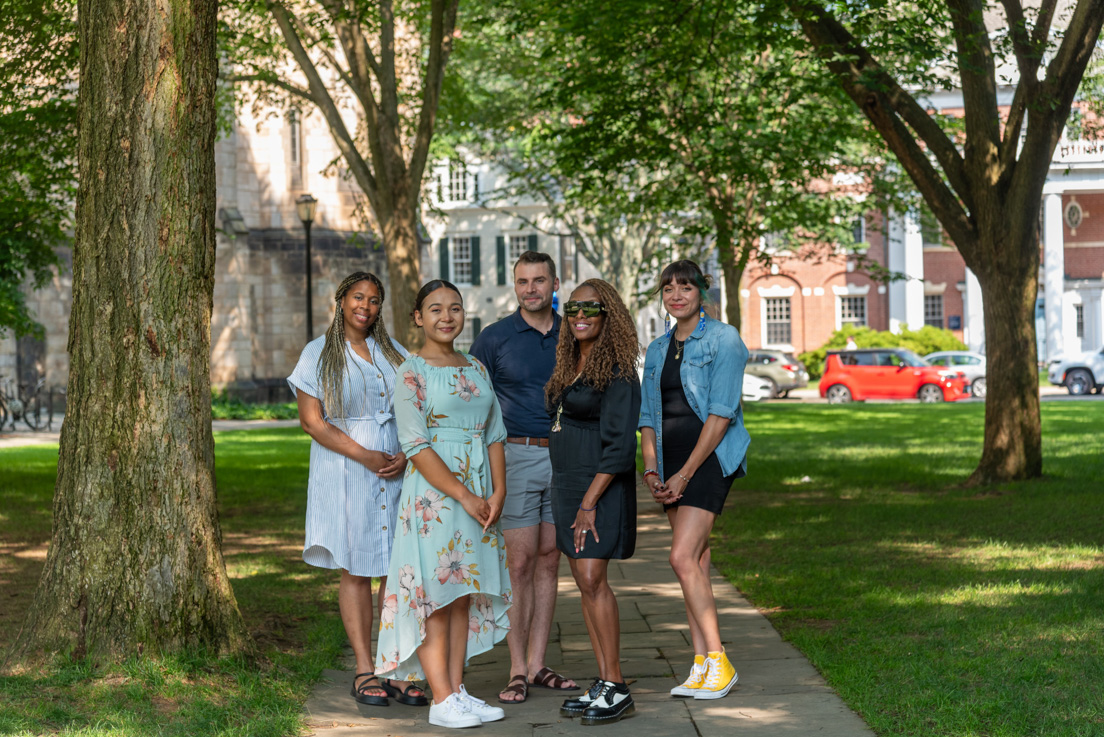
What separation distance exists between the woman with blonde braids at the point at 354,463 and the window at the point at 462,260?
158ft

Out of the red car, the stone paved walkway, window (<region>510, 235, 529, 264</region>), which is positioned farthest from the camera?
window (<region>510, 235, 529, 264</region>)

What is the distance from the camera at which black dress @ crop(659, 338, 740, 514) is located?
5.31 m

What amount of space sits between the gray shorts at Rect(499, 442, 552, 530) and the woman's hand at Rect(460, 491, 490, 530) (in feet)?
1.53

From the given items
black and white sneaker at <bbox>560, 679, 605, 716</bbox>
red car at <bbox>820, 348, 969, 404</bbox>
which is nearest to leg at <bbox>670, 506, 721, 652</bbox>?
black and white sneaker at <bbox>560, 679, 605, 716</bbox>

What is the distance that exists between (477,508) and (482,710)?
86cm

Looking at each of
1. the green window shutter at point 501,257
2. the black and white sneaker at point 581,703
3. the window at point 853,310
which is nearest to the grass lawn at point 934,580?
the black and white sneaker at point 581,703

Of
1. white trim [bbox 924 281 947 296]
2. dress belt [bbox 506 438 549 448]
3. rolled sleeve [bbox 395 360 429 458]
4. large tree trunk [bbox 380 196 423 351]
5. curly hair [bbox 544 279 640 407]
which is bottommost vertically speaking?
dress belt [bbox 506 438 549 448]

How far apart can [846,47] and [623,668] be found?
839 centimetres

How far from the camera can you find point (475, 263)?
53.4 meters

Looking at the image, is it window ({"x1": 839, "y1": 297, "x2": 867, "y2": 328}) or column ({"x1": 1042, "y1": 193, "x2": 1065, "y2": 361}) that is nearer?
column ({"x1": 1042, "y1": 193, "x2": 1065, "y2": 361})

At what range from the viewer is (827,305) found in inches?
1994

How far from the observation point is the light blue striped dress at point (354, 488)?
18.0 feet

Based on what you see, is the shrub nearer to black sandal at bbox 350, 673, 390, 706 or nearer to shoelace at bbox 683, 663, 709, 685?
shoelace at bbox 683, 663, 709, 685

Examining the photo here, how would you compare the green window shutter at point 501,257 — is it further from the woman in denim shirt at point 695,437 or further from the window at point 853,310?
the woman in denim shirt at point 695,437
